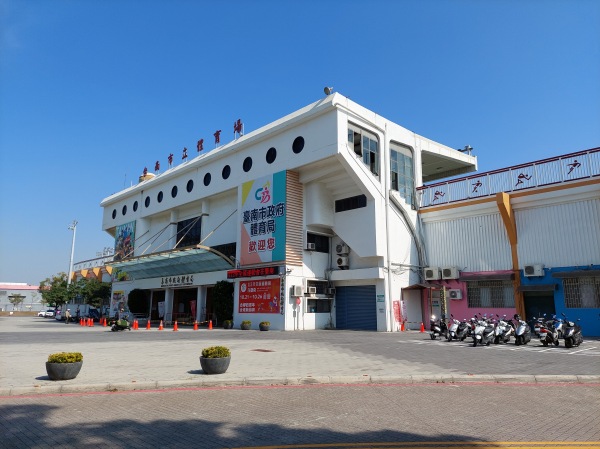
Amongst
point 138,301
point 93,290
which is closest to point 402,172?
point 138,301

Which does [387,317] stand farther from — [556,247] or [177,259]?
[177,259]

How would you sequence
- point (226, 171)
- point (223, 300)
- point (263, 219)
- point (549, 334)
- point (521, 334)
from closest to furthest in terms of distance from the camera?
point (549, 334) < point (521, 334) < point (263, 219) < point (223, 300) < point (226, 171)

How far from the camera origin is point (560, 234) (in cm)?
2258

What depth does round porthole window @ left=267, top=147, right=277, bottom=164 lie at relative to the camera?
2859cm

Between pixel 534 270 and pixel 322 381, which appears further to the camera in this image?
pixel 534 270

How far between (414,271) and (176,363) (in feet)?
63.6

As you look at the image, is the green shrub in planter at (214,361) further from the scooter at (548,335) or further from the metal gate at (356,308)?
the metal gate at (356,308)

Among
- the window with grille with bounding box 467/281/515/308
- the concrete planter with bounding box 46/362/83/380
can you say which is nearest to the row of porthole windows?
the window with grille with bounding box 467/281/515/308

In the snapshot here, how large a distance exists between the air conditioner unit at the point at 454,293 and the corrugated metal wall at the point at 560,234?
12.8ft

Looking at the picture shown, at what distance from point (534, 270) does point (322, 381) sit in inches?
721

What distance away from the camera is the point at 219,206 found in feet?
115

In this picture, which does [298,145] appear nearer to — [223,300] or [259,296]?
[259,296]

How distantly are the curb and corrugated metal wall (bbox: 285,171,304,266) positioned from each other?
17.2m

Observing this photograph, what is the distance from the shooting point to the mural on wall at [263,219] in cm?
2691
